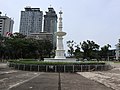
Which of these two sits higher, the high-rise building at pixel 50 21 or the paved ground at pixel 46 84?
the high-rise building at pixel 50 21

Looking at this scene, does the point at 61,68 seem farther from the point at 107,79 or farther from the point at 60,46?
the point at 60,46

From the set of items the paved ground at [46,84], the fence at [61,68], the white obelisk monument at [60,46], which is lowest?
the paved ground at [46,84]

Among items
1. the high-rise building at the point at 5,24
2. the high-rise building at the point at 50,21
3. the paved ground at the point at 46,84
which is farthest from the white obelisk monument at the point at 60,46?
the high-rise building at the point at 50,21

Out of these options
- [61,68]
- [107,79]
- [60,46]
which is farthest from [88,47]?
[107,79]

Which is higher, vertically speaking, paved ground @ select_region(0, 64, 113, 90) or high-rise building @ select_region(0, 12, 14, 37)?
high-rise building @ select_region(0, 12, 14, 37)

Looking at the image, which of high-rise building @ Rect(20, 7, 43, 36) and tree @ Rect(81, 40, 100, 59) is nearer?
tree @ Rect(81, 40, 100, 59)

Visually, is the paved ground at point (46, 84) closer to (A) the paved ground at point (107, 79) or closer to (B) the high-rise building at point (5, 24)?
(A) the paved ground at point (107, 79)

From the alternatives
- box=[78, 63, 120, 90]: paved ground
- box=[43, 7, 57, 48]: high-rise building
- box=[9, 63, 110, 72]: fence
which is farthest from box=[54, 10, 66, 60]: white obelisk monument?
box=[43, 7, 57, 48]: high-rise building

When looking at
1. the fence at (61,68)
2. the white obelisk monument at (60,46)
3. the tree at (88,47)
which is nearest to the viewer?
the fence at (61,68)

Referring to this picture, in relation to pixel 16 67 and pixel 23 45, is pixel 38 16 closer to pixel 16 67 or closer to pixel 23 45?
pixel 23 45

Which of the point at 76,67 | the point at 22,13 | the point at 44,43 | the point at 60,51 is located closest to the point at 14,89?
the point at 76,67

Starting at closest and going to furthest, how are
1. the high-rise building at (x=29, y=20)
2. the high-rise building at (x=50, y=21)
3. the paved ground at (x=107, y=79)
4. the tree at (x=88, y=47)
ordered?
the paved ground at (x=107, y=79), the tree at (x=88, y=47), the high-rise building at (x=50, y=21), the high-rise building at (x=29, y=20)

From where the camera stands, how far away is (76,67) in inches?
1046

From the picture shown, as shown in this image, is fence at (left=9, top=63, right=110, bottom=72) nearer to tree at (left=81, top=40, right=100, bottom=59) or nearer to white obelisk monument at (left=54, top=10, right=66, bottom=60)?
white obelisk monument at (left=54, top=10, right=66, bottom=60)
